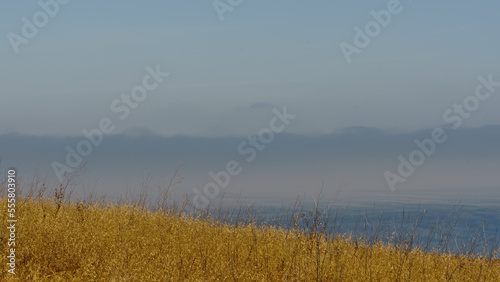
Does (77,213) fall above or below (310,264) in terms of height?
above

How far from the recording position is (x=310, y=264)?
7.01m

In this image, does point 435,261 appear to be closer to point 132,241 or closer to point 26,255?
point 132,241

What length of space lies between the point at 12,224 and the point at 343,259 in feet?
17.5

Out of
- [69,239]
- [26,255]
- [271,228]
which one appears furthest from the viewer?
[271,228]

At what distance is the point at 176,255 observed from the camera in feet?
22.9

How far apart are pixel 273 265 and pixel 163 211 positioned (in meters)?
4.43

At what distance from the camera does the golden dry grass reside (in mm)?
5961

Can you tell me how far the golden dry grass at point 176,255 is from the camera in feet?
19.6

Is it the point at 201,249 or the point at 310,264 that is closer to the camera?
the point at 310,264

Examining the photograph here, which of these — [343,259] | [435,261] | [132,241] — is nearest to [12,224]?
[132,241]

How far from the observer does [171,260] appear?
654 cm

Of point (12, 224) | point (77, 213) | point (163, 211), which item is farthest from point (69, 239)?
point (163, 211)

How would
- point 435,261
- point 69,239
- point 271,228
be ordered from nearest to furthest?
point 69,239 < point 435,261 < point 271,228

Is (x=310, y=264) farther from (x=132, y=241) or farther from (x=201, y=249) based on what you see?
(x=132, y=241)
